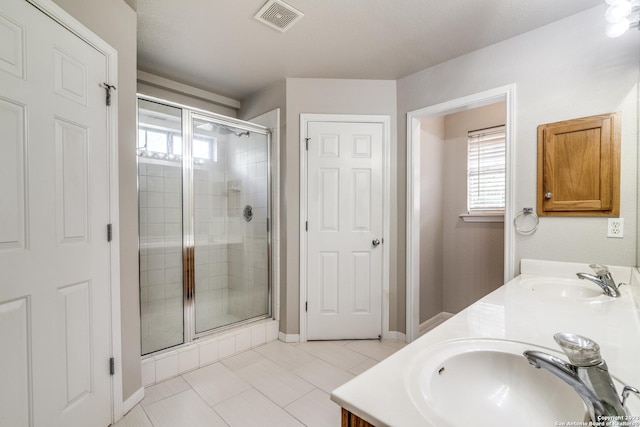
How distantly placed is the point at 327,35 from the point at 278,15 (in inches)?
15.4

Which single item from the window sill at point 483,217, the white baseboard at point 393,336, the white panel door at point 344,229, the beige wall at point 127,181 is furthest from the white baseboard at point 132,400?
the window sill at point 483,217

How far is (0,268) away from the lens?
43.3 inches

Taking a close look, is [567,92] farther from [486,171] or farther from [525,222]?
[486,171]

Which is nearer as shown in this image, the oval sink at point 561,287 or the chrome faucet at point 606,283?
the chrome faucet at point 606,283

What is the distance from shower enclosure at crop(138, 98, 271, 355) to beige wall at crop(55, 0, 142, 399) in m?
0.40

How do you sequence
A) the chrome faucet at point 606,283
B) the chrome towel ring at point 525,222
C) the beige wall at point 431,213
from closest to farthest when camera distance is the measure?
the chrome faucet at point 606,283, the chrome towel ring at point 525,222, the beige wall at point 431,213

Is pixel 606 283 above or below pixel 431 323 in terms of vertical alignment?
above

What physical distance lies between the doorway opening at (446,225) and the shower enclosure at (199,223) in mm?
1459

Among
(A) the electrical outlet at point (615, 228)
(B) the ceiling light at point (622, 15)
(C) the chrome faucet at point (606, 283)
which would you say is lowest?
(C) the chrome faucet at point (606, 283)

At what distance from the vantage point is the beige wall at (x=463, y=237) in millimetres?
2902

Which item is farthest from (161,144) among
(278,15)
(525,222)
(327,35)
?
(525,222)

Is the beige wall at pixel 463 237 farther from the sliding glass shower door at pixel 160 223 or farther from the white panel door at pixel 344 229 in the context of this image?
the sliding glass shower door at pixel 160 223

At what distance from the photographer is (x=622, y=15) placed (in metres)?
1.36

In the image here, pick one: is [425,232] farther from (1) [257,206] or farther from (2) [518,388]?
→ (2) [518,388]
